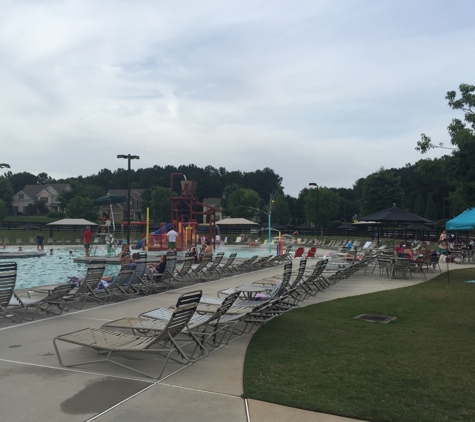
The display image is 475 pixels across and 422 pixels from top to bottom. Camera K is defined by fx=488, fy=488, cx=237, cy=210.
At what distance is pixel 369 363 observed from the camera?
236 inches

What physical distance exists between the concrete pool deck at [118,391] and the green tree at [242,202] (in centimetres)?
7731

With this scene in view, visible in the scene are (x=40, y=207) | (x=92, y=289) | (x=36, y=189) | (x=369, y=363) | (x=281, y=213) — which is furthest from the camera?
(x=36, y=189)

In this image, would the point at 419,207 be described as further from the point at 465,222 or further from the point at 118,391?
the point at 118,391

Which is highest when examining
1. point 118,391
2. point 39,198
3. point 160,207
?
point 39,198

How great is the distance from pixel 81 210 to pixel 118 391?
69.4 m

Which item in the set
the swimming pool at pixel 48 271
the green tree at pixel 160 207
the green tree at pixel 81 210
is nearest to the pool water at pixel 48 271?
the swimming pool at pixel 48 271

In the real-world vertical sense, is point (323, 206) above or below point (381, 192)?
below

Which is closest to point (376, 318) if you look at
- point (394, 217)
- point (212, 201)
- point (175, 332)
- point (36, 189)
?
point (175, 332)

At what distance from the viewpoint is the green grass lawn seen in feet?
15.1

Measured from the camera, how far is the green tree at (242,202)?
8456 centimetres

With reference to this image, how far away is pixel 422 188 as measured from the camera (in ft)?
253

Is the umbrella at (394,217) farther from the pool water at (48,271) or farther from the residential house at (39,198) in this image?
the residential house at (39,198)

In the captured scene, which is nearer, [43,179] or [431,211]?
[431,211]

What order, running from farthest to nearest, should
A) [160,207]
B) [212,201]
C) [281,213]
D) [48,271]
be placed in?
[212,201] → [281,213] → [160,207] → [48,271]
